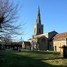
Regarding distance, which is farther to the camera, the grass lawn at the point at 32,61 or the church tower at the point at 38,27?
the church tower at the point at 38,27

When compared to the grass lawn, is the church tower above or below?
above

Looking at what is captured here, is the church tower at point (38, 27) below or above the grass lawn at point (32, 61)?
above

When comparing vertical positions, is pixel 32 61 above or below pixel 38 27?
below

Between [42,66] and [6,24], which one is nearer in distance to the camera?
[6,24]

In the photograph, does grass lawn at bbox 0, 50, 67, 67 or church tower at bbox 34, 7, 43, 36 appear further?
church tower at bbox 34, 7, 43, 36

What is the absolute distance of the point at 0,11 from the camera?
59.9ft

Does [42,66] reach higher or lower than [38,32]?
lower

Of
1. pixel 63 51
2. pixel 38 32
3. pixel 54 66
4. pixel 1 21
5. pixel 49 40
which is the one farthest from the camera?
pixel 38 32

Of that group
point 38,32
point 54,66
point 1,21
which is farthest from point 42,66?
point 38,32

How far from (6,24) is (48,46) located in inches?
2724

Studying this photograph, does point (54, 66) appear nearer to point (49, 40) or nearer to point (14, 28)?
point (14, 28)

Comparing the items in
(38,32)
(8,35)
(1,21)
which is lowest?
(8,35)

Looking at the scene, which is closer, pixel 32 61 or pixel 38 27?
pixel 32 61

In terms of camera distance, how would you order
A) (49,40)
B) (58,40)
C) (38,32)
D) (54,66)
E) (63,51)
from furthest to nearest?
(38,32)
(49,40)
(58,40)
(63,51)
(54,66)
